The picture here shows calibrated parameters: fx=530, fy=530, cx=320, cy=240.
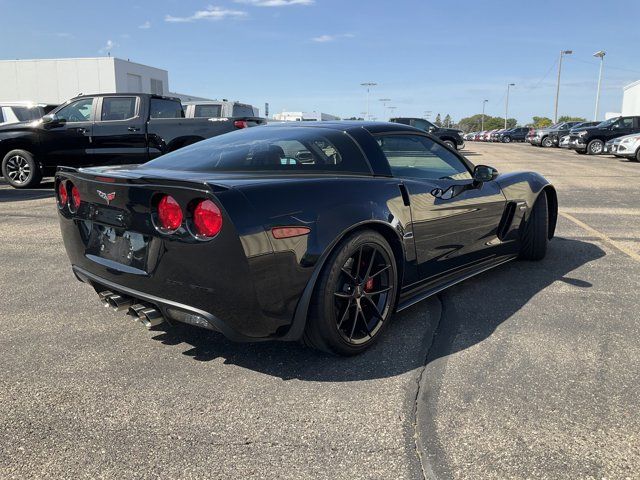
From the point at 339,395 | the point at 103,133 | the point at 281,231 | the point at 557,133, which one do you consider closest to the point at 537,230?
the point at 339,395

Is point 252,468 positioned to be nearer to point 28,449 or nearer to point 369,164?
point 28,449

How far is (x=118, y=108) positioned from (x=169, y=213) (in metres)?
8.57

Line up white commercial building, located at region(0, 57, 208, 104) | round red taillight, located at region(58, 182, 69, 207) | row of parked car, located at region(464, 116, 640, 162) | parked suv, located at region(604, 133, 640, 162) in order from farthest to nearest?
white commercial building, located at region(0, 57, 208, 104)
row of parked car, located at region(464, 116, 640, 162)
parked suv, located at region(604, 133, 640, 162)
round red taillight, located at region(58, 182, 69, 207)

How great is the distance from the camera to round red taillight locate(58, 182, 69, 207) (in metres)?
3.19

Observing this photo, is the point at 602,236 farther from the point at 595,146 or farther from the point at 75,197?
the point at 595,146

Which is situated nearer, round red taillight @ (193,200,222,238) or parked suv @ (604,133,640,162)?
round red taillight @ (193,200,222,238)

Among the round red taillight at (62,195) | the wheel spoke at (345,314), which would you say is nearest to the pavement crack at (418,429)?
the wheel spoke at (345,314)

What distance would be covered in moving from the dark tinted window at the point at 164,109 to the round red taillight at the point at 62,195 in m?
7.46

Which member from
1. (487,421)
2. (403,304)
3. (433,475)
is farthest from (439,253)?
(433,475)

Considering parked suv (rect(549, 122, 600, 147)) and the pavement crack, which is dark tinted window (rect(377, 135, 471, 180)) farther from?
parked suv (rect(549, 122, 600, 147))

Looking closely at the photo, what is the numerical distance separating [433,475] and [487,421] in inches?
19.4

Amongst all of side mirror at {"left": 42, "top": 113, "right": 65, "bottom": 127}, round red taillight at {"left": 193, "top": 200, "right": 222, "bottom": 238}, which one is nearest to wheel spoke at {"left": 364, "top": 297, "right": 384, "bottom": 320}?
round red taillight at {"left": 193, "top": 200, "right": 222, "bottom": 238}

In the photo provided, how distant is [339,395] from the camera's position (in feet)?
8.56

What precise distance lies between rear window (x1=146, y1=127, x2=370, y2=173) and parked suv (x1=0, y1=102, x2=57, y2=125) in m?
10.5
